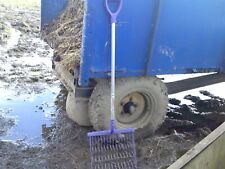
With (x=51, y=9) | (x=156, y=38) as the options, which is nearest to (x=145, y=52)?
(x=156, y=38)

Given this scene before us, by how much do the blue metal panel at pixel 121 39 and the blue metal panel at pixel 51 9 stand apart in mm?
1764

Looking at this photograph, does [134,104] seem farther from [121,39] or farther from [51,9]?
[51,9]

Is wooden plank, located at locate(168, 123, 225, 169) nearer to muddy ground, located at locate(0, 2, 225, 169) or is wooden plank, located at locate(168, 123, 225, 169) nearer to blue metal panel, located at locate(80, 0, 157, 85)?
muddy ground, located at locate(0, 2, 225, 169)

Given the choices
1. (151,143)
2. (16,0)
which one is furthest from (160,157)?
(16,0)

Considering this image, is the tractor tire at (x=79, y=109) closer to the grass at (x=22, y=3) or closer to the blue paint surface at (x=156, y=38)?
the blue paint surface at (x=156, y=38)

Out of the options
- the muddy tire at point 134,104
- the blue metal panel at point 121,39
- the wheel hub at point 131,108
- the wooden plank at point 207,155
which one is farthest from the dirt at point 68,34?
the wooden plank at point 207,155

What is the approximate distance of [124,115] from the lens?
17.6ft

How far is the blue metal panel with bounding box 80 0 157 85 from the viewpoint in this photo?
4.58 meters

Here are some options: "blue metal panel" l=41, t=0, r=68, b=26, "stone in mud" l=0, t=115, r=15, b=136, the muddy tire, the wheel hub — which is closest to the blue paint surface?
the muddy tire

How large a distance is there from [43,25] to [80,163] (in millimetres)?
2454

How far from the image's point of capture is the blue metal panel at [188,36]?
16.4 ft

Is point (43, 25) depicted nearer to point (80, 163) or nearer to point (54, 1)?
point (54, 1)

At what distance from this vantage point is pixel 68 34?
557 centimetres

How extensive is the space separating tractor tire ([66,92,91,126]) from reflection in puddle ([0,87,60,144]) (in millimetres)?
470
